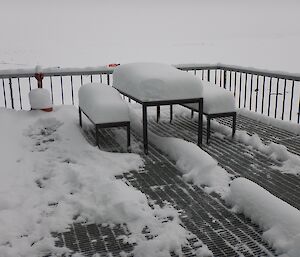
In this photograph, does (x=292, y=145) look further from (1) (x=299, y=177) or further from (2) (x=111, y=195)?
(2) (x=111, y=195)

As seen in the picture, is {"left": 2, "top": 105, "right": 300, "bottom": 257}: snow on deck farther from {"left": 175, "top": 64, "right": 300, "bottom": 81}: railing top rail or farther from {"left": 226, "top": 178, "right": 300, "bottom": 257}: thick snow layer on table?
{"left": 175, "top": 64, "right": 300, "bottom": 81}: railing top rail

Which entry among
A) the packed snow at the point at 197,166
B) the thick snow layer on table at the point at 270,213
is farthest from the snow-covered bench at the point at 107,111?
the thick snow layer on table at the point at 270,213

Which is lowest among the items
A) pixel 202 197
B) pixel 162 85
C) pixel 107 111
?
pixel 202 197

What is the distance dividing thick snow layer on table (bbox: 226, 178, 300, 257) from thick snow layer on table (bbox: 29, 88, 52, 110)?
404 centimetres

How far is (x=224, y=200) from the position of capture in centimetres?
325

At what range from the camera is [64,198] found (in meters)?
3.21

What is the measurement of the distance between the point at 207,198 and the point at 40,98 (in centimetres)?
394

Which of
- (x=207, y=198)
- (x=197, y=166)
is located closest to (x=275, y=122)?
(x=197, y=166)

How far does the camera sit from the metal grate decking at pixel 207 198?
2.57 metres

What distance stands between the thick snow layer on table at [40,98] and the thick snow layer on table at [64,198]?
1.42 meters

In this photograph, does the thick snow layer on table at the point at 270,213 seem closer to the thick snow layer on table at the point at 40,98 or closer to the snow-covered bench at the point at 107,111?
the snow-covered bench at the point at 107,111

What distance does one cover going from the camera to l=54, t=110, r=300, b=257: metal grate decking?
257cm

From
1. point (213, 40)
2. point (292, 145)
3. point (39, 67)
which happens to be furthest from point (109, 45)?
point (292, 145)

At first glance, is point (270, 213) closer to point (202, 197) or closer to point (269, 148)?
point (202, 197)
